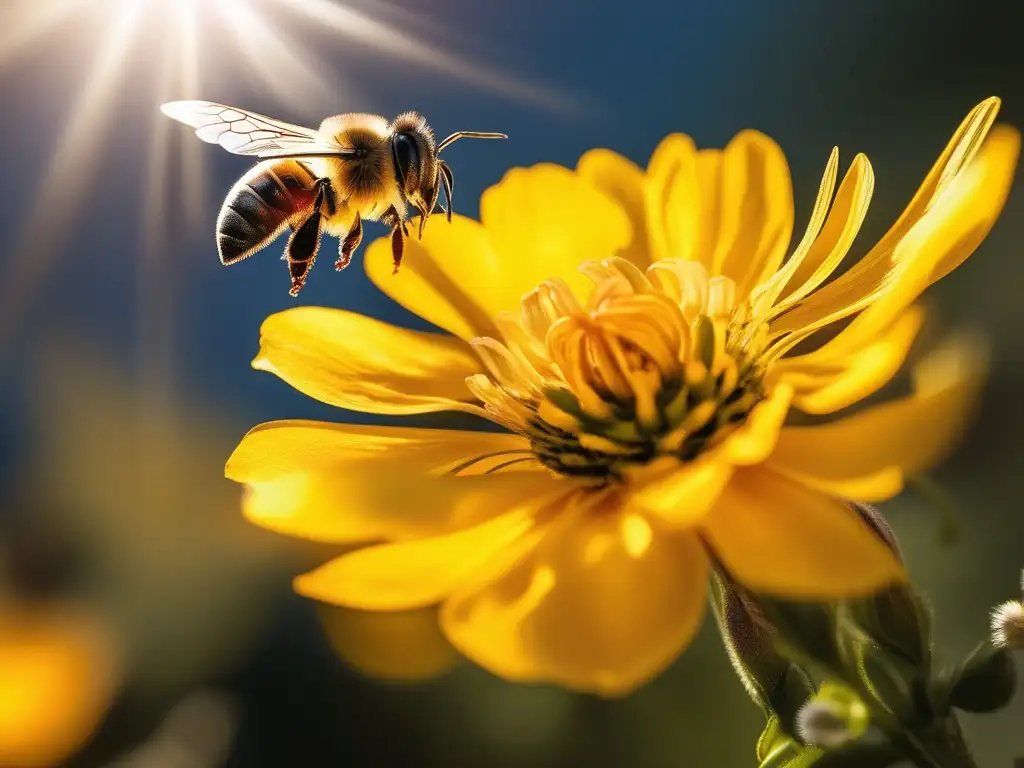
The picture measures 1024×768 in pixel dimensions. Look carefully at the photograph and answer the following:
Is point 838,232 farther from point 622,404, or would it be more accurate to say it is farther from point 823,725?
point 823,725

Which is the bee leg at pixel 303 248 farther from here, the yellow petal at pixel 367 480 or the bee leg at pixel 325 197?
the yellow petal at pixel 367 480

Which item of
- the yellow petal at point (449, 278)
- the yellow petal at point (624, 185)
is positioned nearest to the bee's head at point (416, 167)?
the yellow petal at point (449, 278)

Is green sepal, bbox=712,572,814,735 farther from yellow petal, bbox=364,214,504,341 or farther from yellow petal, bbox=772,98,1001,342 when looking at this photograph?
yellow petal, bbox=364,214,504,341

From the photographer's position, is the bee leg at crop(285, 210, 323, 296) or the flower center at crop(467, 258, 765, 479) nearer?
the flower center at crop(467, 258, 765, 479)

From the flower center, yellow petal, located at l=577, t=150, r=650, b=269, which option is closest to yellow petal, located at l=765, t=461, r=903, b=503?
the flower center

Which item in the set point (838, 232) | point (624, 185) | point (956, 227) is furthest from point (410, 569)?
point (624, 185)
